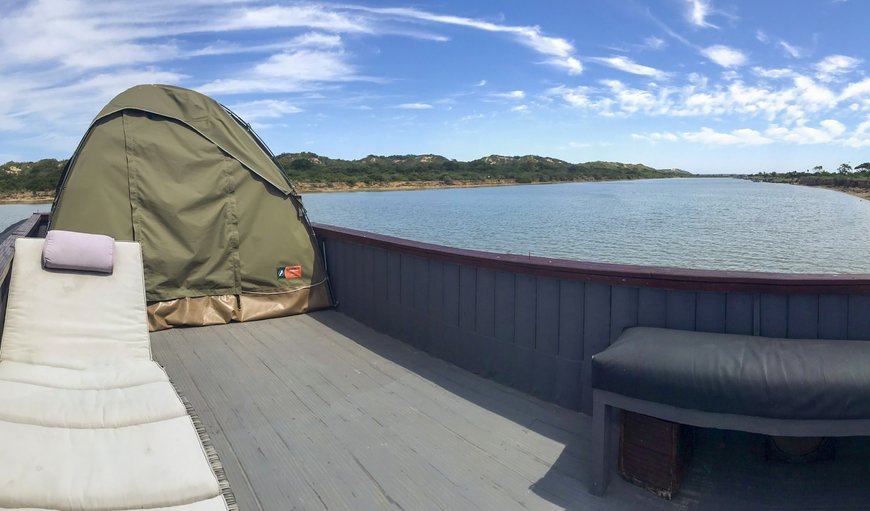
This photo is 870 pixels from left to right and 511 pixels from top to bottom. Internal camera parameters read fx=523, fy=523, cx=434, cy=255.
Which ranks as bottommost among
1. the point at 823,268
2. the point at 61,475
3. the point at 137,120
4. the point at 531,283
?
the point at 823,268

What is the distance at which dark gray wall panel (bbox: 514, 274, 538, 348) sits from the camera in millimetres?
3152

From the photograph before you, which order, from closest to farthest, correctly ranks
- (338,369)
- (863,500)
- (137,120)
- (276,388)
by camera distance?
(863,500)
(276,388)
(338,369)
(137,120)

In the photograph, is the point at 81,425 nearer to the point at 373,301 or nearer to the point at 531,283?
the point at 531,283

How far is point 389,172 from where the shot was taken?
71062mm

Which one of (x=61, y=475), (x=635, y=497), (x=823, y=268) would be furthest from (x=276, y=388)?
(x=823, y=268)

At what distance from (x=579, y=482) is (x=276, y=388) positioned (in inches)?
80.2

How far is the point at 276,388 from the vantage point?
345cm

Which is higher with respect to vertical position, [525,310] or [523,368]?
[525,310]

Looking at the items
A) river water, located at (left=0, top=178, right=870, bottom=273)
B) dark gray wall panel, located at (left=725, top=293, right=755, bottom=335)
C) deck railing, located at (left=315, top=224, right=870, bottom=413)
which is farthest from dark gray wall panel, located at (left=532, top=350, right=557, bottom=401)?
river water, located at (left=0, top=178, right=870, bottom=273)

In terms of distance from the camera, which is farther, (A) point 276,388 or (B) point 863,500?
(A) point 276,388

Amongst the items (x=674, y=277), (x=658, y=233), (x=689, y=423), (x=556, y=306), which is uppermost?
(x=674, y=277)

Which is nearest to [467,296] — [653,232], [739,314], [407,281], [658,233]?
[407,281]

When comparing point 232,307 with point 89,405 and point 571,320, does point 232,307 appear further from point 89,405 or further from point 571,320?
point 571,320

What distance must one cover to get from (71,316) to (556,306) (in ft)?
9.89
